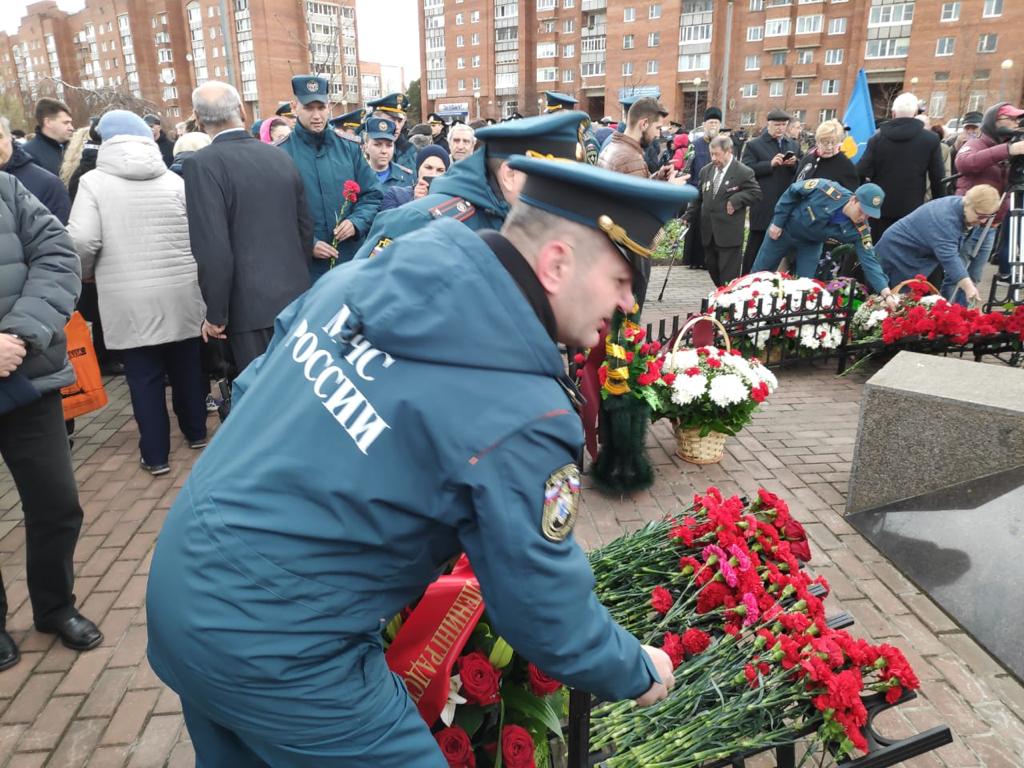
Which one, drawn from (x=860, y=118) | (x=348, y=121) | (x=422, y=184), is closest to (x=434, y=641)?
(x=422, y=184)

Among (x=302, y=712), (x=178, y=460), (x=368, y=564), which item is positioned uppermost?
(x=368, y=564)

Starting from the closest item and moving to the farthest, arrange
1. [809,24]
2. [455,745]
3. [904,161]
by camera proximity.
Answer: [455,745]
[904,161]
[809,24]

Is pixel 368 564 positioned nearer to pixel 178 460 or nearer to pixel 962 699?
pixel 962 699

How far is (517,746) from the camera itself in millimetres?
1866

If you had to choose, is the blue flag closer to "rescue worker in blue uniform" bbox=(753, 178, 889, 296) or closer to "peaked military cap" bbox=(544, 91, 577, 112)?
"rescue worker in blue uniform" bbox=(753, 178, 889, 296)

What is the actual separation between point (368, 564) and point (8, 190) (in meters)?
2.57

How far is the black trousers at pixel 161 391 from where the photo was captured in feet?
15.4

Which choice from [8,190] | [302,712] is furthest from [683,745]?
[8,190]

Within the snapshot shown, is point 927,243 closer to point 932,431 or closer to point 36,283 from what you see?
point 932,431

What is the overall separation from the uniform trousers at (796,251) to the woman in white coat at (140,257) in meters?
5.87

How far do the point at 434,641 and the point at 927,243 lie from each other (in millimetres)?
6671

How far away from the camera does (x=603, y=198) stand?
53.4 inches

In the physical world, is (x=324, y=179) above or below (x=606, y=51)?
below

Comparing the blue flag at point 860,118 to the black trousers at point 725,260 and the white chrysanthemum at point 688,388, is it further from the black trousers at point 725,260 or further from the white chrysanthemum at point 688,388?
the white chrysanthemum at point 688,388
